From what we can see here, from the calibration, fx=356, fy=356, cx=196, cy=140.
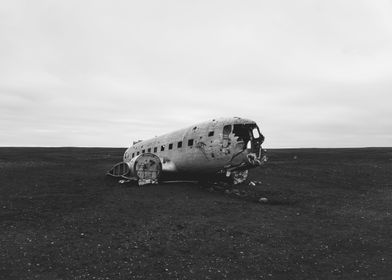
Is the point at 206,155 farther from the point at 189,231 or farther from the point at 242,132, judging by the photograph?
the point at 189,231

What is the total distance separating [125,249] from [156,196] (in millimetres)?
10535

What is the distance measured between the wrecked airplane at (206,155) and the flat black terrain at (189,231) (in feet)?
5.79

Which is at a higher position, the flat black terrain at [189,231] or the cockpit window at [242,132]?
the cockpit window at [242,132]

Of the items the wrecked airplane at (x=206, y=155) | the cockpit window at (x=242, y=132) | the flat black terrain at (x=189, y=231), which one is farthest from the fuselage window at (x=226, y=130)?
the flat black terrain at (x=189, y=231)

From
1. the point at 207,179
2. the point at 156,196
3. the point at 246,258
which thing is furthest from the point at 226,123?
the point at 246,258

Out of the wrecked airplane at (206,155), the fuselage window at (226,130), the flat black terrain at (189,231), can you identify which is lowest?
the flat black terrain at (189,231)

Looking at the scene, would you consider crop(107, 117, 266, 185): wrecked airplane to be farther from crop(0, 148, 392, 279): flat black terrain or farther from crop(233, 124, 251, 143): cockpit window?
crop(0, 148, 392, 279): flat black terrain

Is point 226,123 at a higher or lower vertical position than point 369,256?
higher

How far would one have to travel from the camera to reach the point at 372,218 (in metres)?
23.8

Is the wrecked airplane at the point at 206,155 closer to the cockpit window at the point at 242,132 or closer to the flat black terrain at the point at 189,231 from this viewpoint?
the cockpit window at the point at 242,132

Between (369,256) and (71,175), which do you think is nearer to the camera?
(369,256)

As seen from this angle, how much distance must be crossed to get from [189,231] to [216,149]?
10609mm

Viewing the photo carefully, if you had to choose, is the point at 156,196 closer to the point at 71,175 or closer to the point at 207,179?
the point at 207,179

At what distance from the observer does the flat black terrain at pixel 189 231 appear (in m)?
15.7
